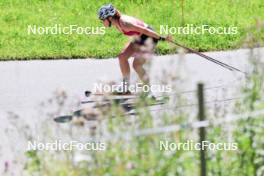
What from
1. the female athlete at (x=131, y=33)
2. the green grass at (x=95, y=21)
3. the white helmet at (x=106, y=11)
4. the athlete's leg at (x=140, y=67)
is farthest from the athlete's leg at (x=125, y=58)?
the green grass at (x=95, y=21)

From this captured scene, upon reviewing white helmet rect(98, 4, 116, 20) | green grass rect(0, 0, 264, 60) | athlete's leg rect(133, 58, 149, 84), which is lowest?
athlete's leg rect(133, 58, 149, 84)

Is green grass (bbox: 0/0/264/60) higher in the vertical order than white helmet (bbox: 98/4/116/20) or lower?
higher

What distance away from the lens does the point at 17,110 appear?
10008 mm

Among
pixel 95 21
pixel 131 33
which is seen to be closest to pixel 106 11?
pixel 131 33

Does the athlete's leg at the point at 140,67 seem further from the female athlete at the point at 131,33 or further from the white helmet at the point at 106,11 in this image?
the white helmet at the point at 106,11

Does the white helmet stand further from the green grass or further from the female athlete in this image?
the green grass

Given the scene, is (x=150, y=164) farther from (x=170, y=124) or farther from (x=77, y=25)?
(x=77, y=25)

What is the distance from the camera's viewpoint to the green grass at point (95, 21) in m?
13.1

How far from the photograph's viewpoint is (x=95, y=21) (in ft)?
48.7

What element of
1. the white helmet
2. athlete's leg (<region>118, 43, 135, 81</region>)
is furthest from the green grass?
the white helmet

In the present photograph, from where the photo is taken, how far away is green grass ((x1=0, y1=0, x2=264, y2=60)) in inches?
516

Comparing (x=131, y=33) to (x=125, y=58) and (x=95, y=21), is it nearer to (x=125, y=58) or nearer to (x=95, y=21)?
(x=125, y=58)

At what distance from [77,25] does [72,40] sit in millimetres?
917

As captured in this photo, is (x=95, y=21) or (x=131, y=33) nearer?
(x=131, y=33)
